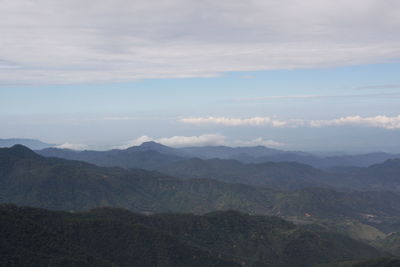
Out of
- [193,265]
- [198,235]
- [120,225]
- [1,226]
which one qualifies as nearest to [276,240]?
[198,235]

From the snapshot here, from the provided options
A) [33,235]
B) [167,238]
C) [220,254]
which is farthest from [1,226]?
[220,254]

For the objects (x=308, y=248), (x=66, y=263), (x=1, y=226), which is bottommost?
(x=308, y=248)

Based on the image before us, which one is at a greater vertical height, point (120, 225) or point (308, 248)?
point (120, 225)

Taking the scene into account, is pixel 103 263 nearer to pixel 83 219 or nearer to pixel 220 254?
pixel 83 219

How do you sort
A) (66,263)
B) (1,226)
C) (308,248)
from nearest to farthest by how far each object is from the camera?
(66,263)
(1,226)
(308,248)

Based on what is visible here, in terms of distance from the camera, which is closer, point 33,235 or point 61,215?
point 33,235

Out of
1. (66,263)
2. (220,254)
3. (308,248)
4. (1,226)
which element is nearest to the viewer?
(66,263)

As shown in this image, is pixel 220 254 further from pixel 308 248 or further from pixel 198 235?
pixel 308 248
